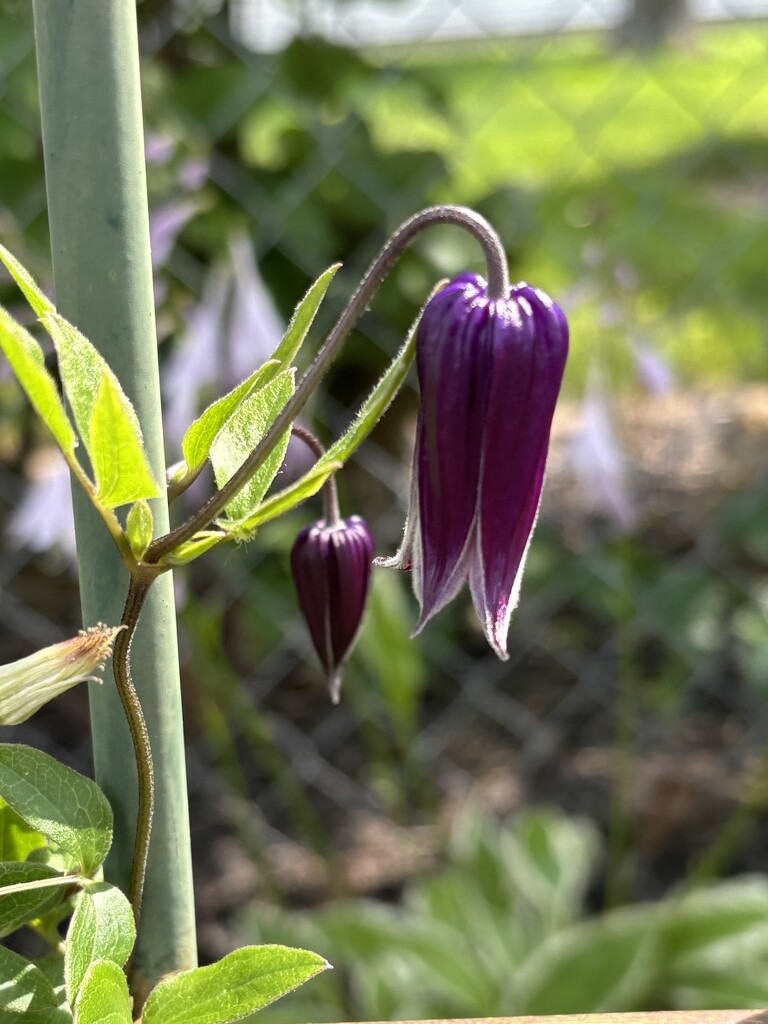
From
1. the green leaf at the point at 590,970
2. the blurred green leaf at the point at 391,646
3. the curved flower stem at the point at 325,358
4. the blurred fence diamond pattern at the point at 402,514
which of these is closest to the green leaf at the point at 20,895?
the curved flower stem at the point at 325,358

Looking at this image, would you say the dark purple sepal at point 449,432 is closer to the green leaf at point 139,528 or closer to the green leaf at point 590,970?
the green leaf at point 139,528

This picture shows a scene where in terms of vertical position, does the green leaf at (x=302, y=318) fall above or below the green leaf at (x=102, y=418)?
above

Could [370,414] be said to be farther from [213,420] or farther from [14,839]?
[14,839]

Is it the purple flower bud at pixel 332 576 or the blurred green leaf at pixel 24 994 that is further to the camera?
the purple flower bud at pixel 332 576

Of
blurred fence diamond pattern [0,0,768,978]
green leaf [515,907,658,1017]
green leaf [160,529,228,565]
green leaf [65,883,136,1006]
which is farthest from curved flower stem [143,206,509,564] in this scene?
green leaf [515,907,658,1017]

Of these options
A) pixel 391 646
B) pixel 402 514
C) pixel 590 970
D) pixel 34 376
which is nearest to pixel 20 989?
pixel 34 376

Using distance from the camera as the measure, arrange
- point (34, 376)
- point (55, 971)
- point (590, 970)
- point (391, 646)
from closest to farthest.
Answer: point (34, 376) → point (55, 971) → point (590, 970) → point (391, 646)
